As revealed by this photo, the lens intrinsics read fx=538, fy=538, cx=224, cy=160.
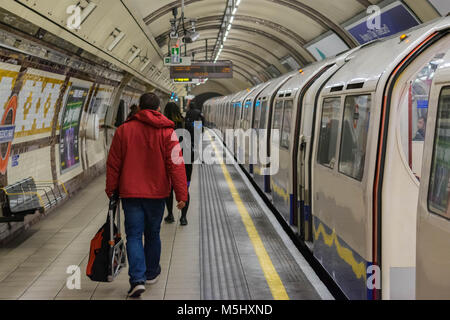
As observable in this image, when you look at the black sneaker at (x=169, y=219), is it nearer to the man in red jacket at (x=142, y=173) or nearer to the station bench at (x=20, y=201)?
the station bench at (x=20, y=201)

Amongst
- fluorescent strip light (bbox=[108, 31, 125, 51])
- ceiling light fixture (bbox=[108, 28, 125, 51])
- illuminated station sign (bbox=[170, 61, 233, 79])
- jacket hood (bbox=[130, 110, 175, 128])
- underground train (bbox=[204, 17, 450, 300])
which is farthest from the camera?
illuminated station sign (bbox=[170, 61, 233, 79])

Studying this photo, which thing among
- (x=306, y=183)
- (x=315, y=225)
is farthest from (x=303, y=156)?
(x=315, y=225)

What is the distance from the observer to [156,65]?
20.6m

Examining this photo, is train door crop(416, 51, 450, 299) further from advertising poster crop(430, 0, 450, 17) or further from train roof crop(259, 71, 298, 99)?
advertising poster crop(430, 0, 450, 17)

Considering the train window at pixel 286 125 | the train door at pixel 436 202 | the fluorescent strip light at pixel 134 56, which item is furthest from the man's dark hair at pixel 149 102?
the fluorescent strip light at pixel 134 56

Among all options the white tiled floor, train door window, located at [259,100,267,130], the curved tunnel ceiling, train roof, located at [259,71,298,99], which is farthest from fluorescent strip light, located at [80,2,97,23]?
train door window, located at [259,100,267,130]

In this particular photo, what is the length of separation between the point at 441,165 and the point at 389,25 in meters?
11.4

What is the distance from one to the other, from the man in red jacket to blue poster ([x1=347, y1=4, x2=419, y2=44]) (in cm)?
898

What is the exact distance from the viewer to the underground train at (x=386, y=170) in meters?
3.08

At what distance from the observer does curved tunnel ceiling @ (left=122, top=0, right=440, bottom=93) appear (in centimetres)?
1505

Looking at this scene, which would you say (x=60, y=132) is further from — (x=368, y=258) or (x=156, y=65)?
(x=156, y=65)

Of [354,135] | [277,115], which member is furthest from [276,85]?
[354,135]

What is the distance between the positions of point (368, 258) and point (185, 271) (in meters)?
2.39

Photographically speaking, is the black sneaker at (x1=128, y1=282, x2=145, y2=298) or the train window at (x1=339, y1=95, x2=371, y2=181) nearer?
the train window at (x1=339, y1=95, x2=371, y2=181)
